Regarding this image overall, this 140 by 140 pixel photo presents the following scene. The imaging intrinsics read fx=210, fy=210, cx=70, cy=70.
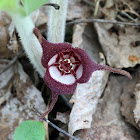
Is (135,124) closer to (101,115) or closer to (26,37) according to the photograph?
(101,115)

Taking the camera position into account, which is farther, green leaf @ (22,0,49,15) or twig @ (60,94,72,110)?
twig @ (60,94,72,110)

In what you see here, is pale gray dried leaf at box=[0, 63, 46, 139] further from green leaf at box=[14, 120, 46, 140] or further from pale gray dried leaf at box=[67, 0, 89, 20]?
pale gray dried leaf at box=[67, 0, 89, 20]

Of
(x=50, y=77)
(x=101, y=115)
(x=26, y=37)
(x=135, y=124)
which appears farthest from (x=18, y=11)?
(x=135, y=124)

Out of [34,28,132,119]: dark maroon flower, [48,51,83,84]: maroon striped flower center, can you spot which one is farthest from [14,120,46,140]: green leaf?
[48,51,83,84]: maroon striped flower center

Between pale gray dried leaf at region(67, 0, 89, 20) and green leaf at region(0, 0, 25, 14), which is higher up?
green leaf at region(0, 0, 25, 14)

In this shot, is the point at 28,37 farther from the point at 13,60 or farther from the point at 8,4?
the point at 13,60

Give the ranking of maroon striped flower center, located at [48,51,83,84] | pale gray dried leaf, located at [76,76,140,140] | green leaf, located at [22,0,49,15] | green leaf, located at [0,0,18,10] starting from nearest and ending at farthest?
green leaf, located at [0,0,18,10] < green leaf, located at [22,0,49,15] < maroon striped flower center, located at [48,51,83,84] < pale gray dried leaf, located at [76,76,140,140]
